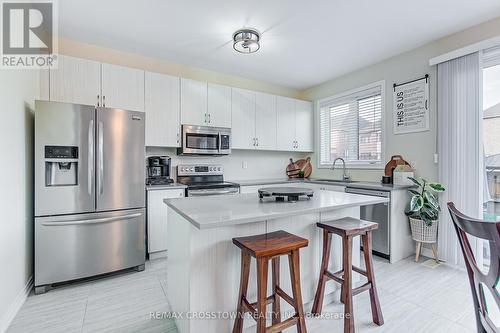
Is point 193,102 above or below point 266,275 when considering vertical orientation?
above

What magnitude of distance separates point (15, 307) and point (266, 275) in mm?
2051

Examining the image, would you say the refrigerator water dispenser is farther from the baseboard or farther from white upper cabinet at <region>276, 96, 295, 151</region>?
white upper cabinet at <region>276, 96, 295, 151</region>

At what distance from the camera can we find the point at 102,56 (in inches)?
119

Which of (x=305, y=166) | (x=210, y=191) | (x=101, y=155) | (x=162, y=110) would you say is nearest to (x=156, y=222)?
(x=210, y=191)

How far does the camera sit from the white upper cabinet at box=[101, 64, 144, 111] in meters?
2.81

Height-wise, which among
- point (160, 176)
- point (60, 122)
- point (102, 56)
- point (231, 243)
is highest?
point (102, 56)

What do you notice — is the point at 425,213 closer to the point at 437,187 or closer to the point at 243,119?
the point at 437,187

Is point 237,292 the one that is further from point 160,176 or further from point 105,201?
point 160,176

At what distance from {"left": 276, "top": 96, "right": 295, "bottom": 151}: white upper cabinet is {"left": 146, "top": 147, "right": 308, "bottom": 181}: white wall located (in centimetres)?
32

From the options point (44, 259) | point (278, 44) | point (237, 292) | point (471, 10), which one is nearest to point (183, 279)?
point (237, 292)

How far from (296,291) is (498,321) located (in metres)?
1.71

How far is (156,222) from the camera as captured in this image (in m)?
2.89

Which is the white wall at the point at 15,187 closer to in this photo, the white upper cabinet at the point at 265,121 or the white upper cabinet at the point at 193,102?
the white upper cabinet at the point at 193,102

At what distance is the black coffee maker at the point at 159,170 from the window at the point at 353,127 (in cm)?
275
